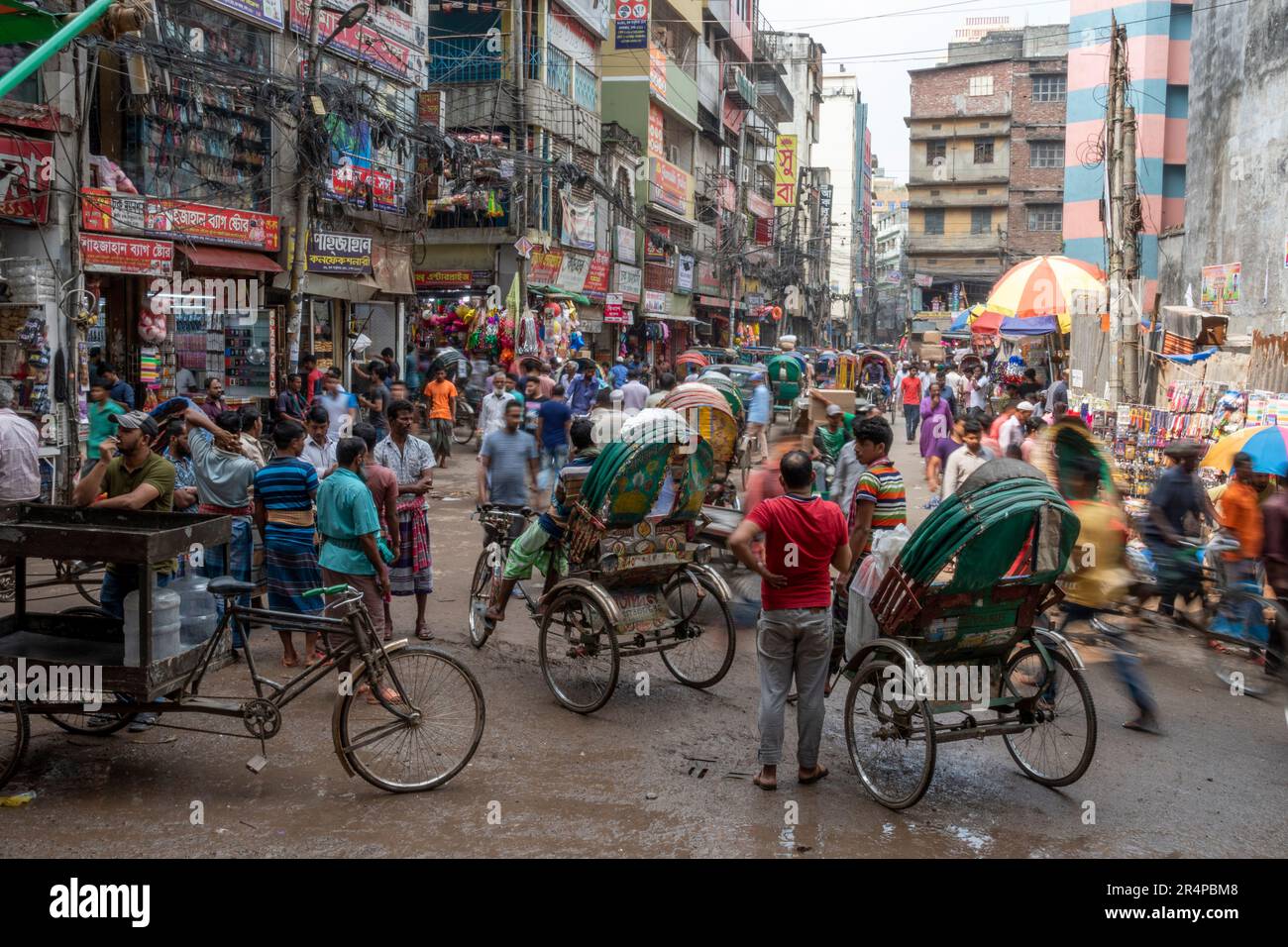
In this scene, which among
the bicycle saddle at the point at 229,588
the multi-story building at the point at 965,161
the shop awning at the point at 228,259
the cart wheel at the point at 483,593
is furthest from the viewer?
the multi-story building at the point at 965,161

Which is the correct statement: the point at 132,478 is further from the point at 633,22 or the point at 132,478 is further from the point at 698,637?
the point at 633,22

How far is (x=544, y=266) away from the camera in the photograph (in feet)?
90.1

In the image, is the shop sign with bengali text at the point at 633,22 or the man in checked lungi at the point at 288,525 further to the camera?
the shop sign with bengali text at the point at 633,22

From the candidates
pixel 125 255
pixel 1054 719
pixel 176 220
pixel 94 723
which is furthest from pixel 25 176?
pixel 1054 719

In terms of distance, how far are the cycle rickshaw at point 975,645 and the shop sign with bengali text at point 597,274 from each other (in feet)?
84.4

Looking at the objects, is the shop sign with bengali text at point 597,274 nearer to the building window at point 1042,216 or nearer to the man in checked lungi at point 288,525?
the man in checked lungi at point 288,525

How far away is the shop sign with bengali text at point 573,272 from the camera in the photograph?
95.2 feet

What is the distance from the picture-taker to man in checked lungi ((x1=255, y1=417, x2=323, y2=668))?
24.3ft

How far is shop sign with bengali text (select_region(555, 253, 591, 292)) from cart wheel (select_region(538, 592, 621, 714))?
72.0 ft

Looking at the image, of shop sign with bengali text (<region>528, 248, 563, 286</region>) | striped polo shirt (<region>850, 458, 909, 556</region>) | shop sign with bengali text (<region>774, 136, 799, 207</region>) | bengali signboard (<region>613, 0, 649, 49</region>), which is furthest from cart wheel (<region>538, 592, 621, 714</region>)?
shop sign with bengali text (<region>774, 136, 799, 207</region>)

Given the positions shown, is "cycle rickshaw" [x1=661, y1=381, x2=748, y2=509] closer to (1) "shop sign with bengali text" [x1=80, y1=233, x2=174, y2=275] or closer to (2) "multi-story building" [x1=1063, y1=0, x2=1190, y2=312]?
(1) "shop sign with bengali text" [x1=80, y1=233, x2=174, y2=275]

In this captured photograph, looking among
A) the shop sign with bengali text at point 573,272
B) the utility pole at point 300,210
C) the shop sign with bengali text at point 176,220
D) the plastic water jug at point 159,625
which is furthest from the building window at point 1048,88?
the plastic water jug at point 159,625

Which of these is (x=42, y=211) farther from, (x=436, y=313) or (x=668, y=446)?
(x=436, y=313)

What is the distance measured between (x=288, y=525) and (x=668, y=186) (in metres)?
33.6
